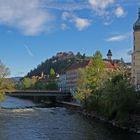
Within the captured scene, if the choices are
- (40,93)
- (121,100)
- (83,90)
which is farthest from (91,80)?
(40,93)

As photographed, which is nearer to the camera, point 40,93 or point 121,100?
point 121,100

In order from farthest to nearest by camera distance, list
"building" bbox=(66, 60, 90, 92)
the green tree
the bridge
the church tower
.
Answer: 1. "building" bbox=(66, 60, 90, 92)
2. the bridge
3. the church tower
4. the green tree

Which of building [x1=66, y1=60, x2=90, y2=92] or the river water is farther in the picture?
building [x1=66, y1=60, x2=90, y2=92]

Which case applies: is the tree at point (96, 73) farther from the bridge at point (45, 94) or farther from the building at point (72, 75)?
the building at point (72, 75)

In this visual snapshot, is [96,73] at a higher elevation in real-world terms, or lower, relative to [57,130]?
higher

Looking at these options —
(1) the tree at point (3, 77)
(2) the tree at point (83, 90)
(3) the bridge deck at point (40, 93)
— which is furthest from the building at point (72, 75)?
(1) the tree at point (3, 77)

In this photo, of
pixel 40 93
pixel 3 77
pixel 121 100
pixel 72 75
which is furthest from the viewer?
pixel 72 75

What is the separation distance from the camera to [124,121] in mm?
62594

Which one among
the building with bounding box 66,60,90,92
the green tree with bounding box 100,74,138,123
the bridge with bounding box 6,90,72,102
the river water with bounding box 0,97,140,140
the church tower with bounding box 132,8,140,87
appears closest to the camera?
the river water with bounding box 0,97,140,140

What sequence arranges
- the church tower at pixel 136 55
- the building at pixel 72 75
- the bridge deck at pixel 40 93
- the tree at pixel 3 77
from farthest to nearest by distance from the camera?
the building at pixel 72 75 → the bridge deck at pixel 40 93 → the church tower at pixel 136 55 → the tree at pixel 3 77

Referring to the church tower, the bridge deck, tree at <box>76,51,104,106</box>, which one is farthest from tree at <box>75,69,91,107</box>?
the bridge deck

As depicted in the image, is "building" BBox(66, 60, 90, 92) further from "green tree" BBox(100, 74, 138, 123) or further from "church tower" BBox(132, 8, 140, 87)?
"green tree" BBox(100, 74, 138, 123)

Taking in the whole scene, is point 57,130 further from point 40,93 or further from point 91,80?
point 40,93

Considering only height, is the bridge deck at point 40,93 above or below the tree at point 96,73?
below
